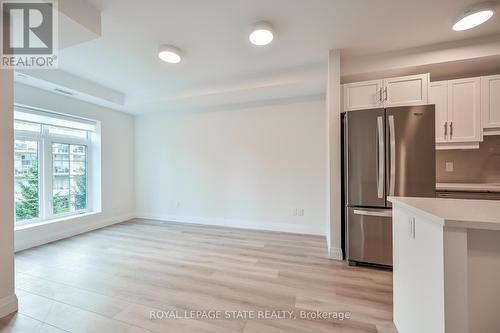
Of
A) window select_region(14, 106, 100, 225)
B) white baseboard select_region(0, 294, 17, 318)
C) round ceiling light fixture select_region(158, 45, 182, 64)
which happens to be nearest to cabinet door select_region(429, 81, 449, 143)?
round ceiling light fixture select_region(158, 45, 182, 64)

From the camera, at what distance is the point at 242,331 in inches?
61.0

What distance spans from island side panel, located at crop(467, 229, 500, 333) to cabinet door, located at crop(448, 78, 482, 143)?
2.51 metres

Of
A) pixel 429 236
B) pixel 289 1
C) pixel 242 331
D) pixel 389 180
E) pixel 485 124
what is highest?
pixel 289 1

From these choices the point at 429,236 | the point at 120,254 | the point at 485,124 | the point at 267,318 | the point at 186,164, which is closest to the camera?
the point at 429,236

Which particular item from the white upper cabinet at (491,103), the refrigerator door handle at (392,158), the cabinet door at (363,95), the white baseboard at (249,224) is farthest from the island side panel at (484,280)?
the white baseboard at (249,224)

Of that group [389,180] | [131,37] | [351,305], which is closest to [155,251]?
[351,305]

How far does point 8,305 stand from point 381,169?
12.5 feet

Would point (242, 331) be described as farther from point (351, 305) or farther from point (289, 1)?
point (289, 1)

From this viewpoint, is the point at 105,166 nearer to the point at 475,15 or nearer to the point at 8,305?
the point at 8,305

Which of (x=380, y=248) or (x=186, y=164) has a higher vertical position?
(x=186, y=164)

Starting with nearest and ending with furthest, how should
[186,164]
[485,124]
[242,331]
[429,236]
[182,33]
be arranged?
[429,236], [242,331], [182,33], [485,124], [186,164]

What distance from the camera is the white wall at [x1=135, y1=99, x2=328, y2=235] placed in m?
3.82

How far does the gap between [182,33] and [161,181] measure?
3424mm

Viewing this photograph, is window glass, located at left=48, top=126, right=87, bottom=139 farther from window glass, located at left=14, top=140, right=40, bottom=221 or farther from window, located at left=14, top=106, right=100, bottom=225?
window glass, located at left=14, top=140, right=40, bottom=221
